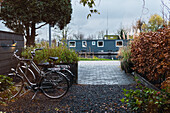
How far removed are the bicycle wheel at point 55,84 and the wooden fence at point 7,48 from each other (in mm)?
1773

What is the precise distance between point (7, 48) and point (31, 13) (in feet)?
27.1

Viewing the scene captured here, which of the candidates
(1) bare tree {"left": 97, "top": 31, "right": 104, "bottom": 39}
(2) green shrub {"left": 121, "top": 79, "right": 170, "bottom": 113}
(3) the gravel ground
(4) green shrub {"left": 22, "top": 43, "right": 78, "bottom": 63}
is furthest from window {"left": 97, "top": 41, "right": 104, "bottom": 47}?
(2) green shrub {"left": 121, "top": 79, "right": 170, "bottom": 113}

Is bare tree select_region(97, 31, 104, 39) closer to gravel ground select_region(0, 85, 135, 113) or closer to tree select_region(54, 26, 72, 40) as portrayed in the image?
tree select_region(54, 26, 72, 40)

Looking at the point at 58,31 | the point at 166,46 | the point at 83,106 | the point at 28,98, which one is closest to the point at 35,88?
the point at 28,98

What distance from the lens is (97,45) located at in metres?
25.4

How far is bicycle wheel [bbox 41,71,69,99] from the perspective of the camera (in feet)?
14.0

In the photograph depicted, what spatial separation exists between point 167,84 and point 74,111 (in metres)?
1.65

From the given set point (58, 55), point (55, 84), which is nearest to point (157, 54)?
point (55, 84)

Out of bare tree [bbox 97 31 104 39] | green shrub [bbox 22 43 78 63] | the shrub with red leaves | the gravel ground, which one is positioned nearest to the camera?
the gravel ground

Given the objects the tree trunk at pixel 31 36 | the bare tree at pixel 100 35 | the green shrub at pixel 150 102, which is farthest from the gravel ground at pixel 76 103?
the bare tree at pixel 100 35

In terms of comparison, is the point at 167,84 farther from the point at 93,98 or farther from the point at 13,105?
the point at 13,105

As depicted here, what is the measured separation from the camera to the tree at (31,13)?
527 inches

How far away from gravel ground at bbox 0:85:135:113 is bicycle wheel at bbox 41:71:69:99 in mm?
186

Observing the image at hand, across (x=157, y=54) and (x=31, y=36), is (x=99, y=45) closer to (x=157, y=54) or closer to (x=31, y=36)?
(x=31, y=36)
